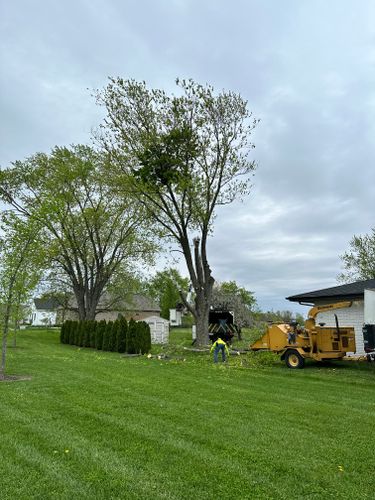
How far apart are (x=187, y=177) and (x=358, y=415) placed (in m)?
16.1

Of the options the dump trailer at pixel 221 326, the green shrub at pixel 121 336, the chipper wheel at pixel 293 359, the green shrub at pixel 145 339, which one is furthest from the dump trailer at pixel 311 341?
the dump trailer at pixel 221 326

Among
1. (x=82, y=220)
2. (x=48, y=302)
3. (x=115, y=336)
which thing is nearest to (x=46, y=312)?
(x=48, y=302)

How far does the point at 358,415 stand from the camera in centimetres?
737

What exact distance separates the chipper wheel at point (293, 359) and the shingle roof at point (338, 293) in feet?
12.6

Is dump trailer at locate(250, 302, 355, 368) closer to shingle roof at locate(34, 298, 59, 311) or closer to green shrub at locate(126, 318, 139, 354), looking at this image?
green shrub at locate(126, 318, 139, 354)

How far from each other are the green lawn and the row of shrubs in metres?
11.3

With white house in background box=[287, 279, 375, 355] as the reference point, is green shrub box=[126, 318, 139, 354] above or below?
below

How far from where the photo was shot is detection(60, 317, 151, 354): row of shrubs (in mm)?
21719

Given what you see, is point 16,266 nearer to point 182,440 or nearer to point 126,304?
point 182,440

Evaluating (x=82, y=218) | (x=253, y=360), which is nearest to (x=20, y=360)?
(x=253, y=360)

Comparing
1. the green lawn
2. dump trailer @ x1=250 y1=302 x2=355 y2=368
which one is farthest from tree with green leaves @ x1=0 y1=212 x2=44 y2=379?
dump trailer @ x1=250 y1=302 x2=355 y2=368

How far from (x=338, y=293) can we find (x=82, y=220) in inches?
808

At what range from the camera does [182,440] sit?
546cm

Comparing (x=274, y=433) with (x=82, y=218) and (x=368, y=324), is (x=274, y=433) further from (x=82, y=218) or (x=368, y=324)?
(x=82, y=218)
